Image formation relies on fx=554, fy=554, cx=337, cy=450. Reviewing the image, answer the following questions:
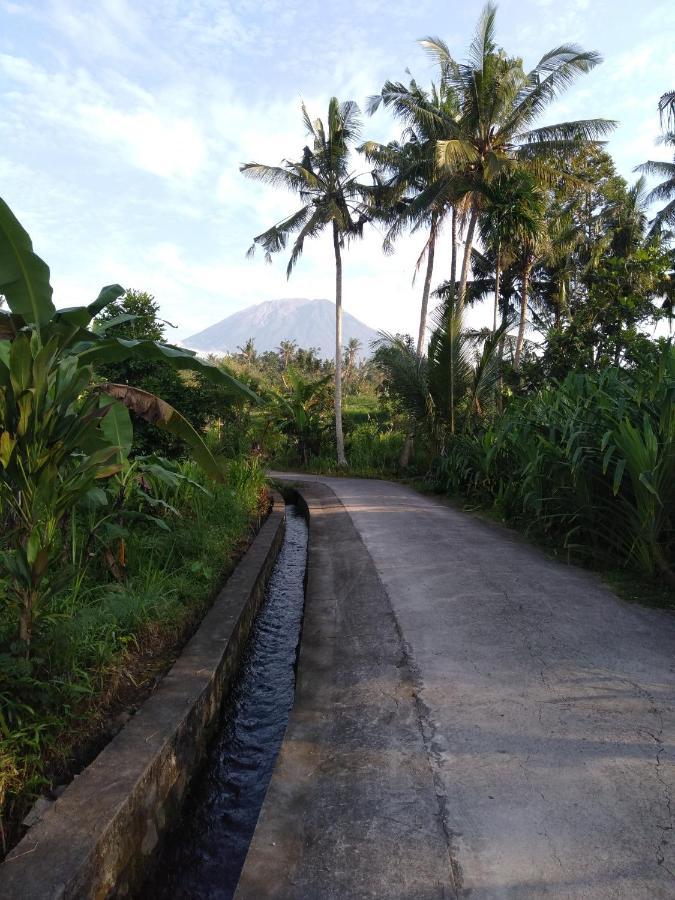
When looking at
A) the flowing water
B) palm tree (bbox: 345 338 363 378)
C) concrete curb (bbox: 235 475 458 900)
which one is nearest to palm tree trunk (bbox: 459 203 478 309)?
the flowing water

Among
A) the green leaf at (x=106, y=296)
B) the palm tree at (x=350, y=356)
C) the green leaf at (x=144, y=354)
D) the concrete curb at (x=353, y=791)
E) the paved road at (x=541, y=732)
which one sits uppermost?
the palm tree at (x=350, y=356)

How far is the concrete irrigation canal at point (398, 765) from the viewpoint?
1711 millimetres

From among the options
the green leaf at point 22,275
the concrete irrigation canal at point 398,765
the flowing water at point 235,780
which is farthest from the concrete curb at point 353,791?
the green leaf at point 22,275

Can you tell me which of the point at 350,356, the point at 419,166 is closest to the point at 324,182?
the point at 419,166

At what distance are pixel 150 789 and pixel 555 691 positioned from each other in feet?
6.22

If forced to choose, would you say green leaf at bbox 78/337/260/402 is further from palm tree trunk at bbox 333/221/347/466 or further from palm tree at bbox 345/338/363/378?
palm tree at bbox 345/338/363/378

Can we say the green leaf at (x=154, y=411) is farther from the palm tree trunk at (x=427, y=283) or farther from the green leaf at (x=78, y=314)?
the palm tree trunk at (x=427, y=283)

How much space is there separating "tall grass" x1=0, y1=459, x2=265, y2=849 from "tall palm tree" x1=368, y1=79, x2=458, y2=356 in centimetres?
1237

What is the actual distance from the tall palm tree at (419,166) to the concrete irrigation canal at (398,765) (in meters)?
12.9

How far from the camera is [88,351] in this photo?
11.1 feet

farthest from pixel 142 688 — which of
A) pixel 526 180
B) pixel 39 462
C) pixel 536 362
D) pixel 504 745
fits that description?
pixel 526 180

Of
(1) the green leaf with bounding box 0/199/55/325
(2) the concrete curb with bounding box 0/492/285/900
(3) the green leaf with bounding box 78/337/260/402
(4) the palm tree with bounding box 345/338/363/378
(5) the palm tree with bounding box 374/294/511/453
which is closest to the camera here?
(2) the concrete curb with bounding box 0/492/285/900

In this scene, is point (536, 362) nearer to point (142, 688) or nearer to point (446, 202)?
point (446, 202)

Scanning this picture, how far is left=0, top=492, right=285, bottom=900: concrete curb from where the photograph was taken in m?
1.63
